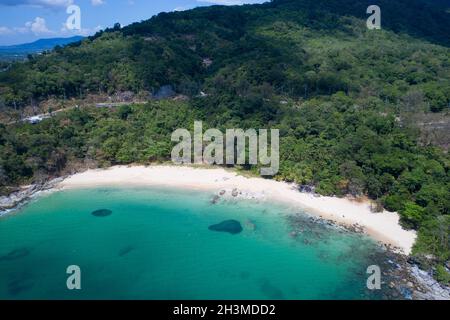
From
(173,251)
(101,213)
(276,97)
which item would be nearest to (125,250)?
(173,251)

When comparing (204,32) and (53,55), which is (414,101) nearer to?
(204,32)

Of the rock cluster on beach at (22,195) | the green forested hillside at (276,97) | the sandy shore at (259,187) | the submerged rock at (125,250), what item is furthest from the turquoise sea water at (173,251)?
the green forested hillside at (276,97)

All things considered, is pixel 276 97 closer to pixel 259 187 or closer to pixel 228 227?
pixel 259 187

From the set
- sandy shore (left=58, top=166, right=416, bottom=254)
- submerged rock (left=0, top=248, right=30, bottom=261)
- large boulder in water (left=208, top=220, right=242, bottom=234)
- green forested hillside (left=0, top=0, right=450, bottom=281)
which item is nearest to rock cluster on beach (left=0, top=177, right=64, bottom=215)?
sandy shore (left=58, top=166, right=416, bottom=254)

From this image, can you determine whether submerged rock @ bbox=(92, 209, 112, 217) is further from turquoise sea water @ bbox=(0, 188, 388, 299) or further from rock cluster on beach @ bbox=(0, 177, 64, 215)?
rock cluster on beach @ bbox=(0, 177, 64, 215)

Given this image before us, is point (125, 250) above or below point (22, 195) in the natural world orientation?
below

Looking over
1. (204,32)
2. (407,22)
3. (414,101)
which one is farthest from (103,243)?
(407,22)
